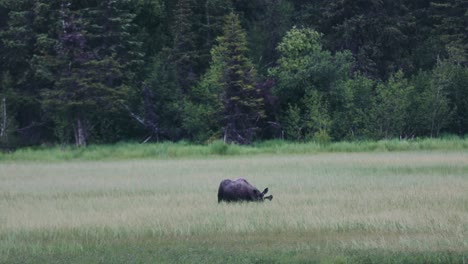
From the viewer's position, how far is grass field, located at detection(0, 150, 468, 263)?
10836 mm

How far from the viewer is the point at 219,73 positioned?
41969 millimetres

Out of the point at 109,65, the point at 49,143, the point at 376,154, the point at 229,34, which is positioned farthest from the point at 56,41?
the point at 376,154

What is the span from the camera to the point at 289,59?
4347 cm

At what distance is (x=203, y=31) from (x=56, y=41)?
981cm

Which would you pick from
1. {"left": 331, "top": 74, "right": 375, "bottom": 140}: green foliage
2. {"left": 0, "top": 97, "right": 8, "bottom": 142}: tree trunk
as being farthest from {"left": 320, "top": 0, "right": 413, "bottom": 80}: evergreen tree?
{"left": 0, "top": 97, "right": 8, "bottom": 142}: tree trunk

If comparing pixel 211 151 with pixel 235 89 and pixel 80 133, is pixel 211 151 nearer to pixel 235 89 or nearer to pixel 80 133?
pixel 235 89

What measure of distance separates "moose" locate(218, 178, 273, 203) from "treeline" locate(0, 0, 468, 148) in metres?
23.5

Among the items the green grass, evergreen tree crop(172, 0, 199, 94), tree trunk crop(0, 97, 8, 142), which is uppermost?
evergreen tree crop(172, 0, 199, 94)

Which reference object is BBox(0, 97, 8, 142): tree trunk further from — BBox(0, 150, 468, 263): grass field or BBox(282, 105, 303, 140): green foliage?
BBox(0, 150, 468, 263): grass field


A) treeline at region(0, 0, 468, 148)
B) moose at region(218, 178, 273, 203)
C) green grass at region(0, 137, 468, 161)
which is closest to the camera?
moose at region(218, 178, 273, 203)

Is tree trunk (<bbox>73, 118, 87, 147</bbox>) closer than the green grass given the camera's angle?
No

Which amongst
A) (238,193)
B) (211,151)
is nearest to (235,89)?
(211,151)

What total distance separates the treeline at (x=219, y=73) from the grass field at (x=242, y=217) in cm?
1749

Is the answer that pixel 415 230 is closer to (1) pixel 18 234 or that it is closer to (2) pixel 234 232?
(2) pixel 234 232
